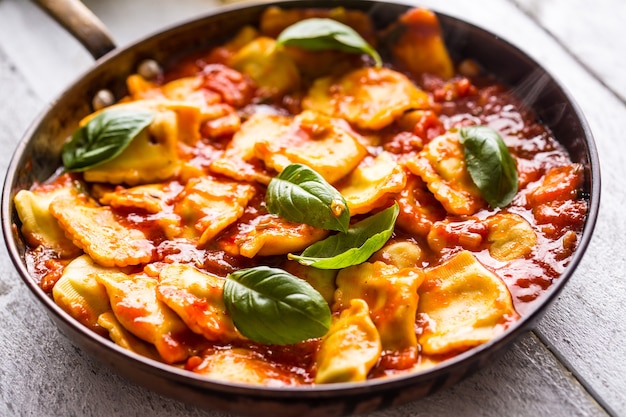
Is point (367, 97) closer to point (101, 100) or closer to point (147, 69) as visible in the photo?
point (147, 69)

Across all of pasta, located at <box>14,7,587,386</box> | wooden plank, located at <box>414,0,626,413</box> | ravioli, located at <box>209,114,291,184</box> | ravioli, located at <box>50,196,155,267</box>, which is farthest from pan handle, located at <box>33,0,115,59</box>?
wooden plank, located at <box>414,0,626,413</box>

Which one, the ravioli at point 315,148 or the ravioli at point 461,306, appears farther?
the ravioli at point 315,148

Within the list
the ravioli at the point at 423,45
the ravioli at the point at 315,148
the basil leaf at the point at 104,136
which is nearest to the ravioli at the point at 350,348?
the ravioli at the point at 315,148

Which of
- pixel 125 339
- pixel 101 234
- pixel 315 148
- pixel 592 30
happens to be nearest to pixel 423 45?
pixel 315 148

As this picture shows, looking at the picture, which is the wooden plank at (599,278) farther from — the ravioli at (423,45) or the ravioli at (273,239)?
the ravioli at (273,239)

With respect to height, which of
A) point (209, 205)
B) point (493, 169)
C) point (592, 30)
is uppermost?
point (592, 30)

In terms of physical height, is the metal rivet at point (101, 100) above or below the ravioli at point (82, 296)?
above

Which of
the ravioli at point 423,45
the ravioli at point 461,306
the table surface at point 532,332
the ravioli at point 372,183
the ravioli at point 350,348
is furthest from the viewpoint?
the ravioli at point 423,45

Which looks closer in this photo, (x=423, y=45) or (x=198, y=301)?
(x=198, y=301)
